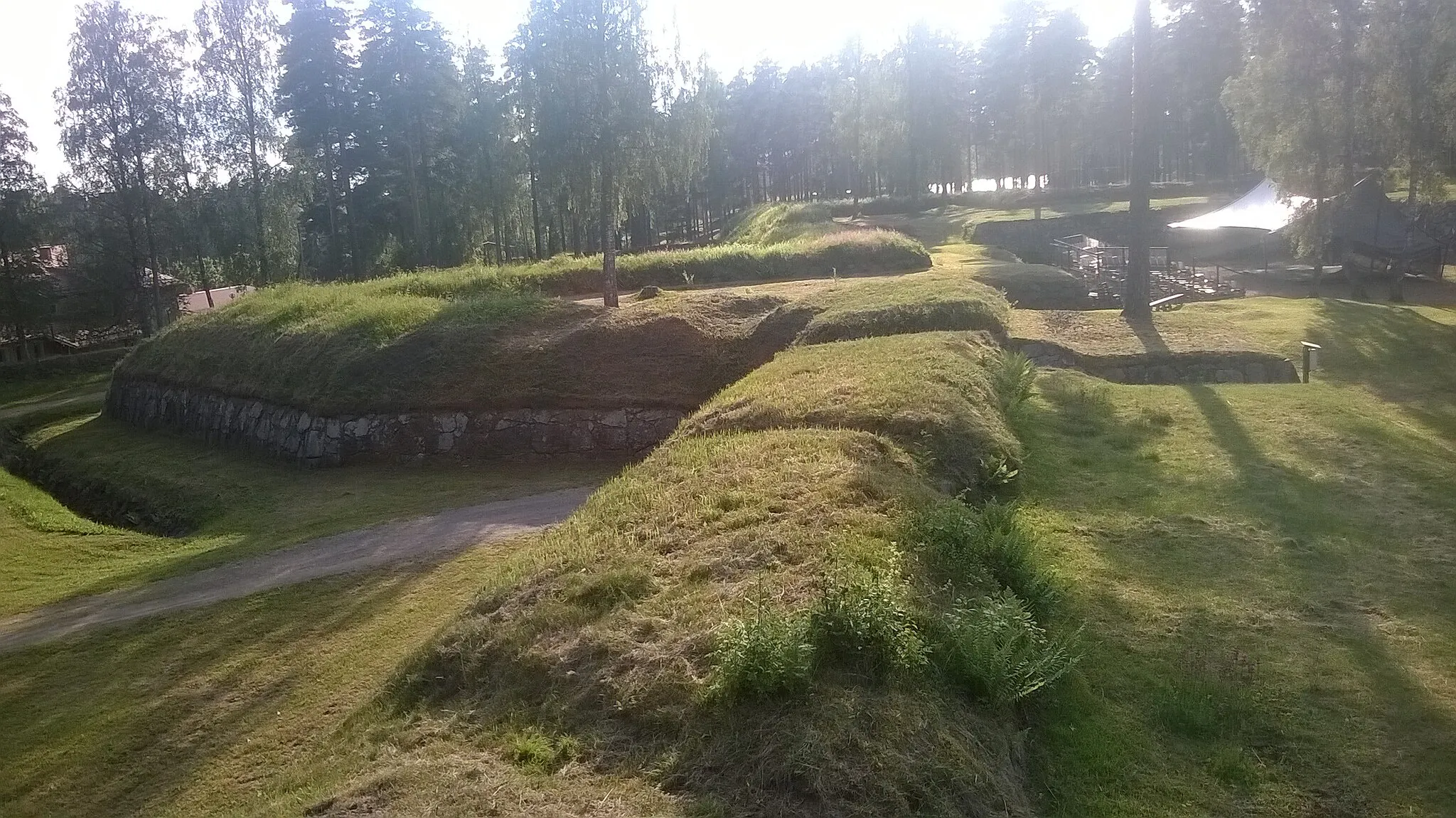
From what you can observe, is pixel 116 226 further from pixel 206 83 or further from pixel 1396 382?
pixel 1396 382

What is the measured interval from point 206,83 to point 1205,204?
140 ft

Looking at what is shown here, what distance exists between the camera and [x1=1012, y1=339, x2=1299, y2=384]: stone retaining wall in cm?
1362

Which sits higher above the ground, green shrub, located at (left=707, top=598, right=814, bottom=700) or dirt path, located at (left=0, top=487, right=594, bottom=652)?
green shrub, located at (left=707, top=598, right=814, bottom=700)

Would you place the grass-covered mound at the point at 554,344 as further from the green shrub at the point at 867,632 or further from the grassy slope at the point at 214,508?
the green shrub at the point at 867,632

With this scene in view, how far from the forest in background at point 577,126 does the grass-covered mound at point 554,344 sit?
444 centimetres

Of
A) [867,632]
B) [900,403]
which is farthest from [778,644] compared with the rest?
[900,403]

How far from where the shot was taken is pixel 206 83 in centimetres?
3316

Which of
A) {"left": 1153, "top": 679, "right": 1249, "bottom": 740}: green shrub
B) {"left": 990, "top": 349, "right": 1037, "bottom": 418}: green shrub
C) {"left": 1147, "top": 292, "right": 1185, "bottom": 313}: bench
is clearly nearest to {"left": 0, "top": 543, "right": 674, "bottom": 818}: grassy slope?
{"left": 1153, "top": 679, "right": 1249, "bottom": 740}: green shrub

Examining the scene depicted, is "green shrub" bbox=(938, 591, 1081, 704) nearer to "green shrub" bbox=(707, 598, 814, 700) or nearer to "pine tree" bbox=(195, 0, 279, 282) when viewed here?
"green shrub" bbox=(707, 598, 814, 700)

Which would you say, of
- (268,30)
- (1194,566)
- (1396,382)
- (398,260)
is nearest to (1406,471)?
(1194,566)

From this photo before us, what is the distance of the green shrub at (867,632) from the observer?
4543 millimetres

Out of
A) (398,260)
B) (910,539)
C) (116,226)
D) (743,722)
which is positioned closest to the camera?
(743,722)

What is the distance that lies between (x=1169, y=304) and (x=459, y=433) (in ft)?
52.1

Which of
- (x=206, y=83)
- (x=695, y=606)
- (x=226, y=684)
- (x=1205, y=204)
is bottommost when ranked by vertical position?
(x=226, y=684)
